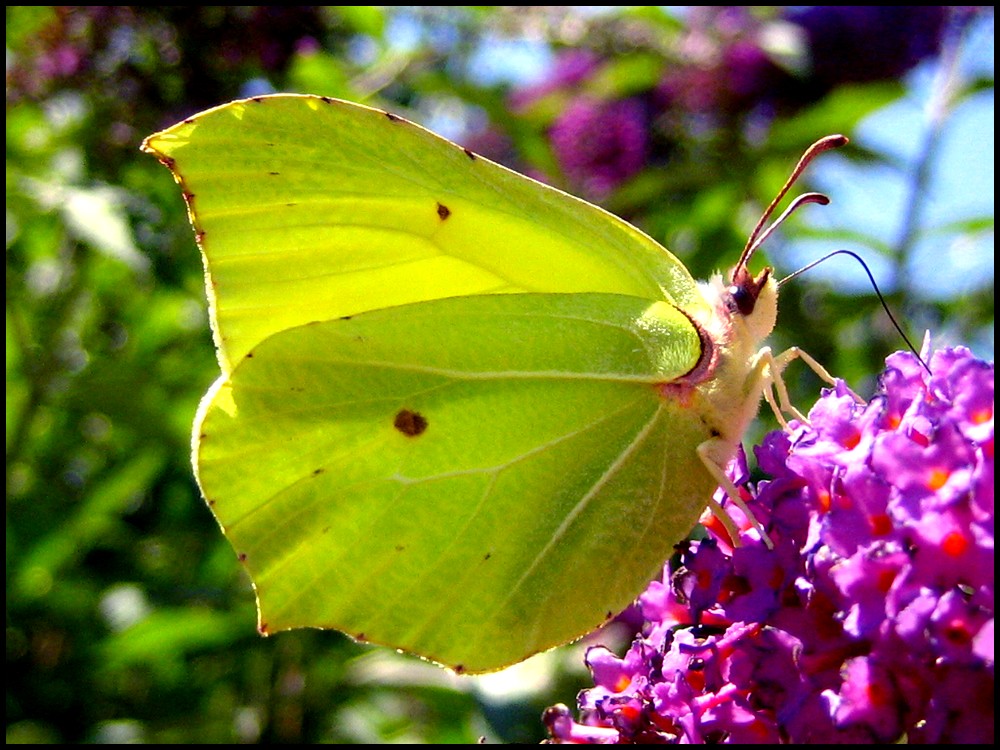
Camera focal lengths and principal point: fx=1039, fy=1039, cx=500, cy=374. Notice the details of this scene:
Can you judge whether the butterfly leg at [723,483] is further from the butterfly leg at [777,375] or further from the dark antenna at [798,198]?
the dark antenna at [798,198]

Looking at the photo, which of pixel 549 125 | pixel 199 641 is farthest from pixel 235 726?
pixel 549 125

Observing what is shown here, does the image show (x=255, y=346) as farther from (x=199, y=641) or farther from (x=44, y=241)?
(x=44, y=241)

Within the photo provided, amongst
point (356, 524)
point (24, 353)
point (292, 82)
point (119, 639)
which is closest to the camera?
point (356, 524)

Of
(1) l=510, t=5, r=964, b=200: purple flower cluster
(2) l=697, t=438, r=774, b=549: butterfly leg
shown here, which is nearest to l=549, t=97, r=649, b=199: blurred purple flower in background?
(1) l=510, t=5, r=964, b=200: purple flower cluster

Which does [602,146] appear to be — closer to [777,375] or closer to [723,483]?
[777,375]

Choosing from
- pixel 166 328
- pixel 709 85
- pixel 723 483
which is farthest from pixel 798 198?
pixel 709 85

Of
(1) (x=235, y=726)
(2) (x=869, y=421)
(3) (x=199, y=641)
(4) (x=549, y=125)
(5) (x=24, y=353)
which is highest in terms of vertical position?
(2) (x=869, y=421)

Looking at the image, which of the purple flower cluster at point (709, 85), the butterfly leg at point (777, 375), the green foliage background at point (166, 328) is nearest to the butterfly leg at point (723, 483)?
the butterfly leg at point (777, 375)
